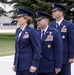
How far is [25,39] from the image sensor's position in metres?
5.13

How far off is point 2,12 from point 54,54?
29.0m

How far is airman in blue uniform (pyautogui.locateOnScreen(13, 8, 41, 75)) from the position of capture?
16.7 feet

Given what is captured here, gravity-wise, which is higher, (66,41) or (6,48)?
(66,41)

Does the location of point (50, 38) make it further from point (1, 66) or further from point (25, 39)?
point (1, 66)

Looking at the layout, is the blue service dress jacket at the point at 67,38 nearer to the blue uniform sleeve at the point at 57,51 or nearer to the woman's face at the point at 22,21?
the blue uniform sleeve at the point at 57,51

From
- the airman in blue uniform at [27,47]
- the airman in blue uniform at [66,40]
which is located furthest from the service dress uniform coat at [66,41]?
the airman in blue uniform at [27,47]

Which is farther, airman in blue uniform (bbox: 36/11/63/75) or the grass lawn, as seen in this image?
the grass lawn

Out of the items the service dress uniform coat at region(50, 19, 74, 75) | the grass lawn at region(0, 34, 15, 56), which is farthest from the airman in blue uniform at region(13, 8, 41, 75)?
the grass lawn at region(0, 34, 15, 56)

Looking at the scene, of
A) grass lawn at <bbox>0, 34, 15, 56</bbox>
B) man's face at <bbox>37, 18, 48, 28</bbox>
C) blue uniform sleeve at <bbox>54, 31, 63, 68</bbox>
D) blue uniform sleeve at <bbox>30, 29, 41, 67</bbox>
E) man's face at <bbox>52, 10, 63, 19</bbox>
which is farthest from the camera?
grass lawn at <bbox>0, 34, 15, 56</bbox>

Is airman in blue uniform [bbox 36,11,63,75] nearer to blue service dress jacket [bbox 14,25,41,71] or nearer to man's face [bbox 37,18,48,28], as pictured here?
man's face [bbox 37,18,48,28]

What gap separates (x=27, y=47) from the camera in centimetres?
515

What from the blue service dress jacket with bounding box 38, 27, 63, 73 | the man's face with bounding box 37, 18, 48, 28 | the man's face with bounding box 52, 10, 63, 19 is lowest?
the blue service dress jacket with bounding box 38, 27, 63, 73

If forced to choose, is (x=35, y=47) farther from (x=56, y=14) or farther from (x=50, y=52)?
(x=56, y=14)

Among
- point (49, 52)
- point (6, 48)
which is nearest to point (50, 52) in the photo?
point (49, 52)
